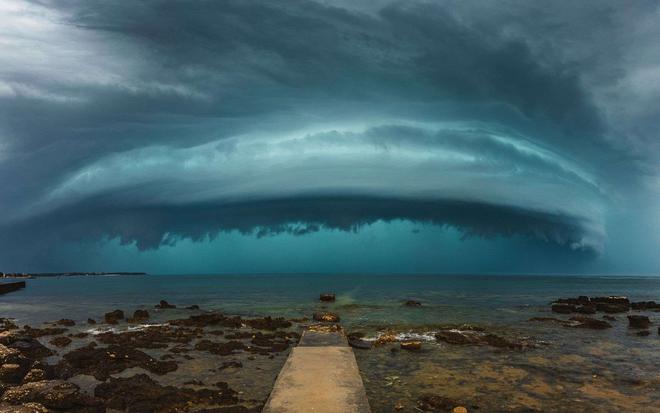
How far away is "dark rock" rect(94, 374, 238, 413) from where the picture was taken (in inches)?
477

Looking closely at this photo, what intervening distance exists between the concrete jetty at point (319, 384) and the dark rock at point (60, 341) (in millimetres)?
16264

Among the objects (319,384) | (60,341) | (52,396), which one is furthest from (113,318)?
(319,384)

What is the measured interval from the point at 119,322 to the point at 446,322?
88.8 ft

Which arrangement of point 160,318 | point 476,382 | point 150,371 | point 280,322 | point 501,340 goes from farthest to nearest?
1. point 160,318
2. point 280,322
3. point 501,340
4. point 150,371
5. point 476,382

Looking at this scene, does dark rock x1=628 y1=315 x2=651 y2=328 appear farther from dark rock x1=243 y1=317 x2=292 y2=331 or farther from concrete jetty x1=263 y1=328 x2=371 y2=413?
concrete jetty x1=263 y1=328 x2=371 y2=413

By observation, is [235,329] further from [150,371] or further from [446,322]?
[446,322]

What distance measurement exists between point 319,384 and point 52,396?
755cm

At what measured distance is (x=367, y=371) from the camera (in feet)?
56.2

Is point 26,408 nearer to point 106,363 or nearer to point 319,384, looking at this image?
point 106,363

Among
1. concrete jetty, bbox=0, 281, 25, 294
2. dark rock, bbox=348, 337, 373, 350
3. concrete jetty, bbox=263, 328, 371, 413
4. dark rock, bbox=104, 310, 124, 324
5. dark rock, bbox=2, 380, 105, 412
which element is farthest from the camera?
concrete jetty, bbox=0, 281, 25, 294

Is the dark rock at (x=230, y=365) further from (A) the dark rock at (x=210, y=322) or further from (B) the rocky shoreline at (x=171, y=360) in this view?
(A) the dark rock at (x=210, y=322)

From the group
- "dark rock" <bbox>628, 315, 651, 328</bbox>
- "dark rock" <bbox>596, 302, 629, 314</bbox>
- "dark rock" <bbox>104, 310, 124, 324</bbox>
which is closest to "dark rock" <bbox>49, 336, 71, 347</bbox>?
"dark rock" <bbox>104, 310, 124, 324</bbox>

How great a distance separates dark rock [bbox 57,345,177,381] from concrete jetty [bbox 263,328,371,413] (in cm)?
681

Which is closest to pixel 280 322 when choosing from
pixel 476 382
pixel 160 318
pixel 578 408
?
pixel 160 318
